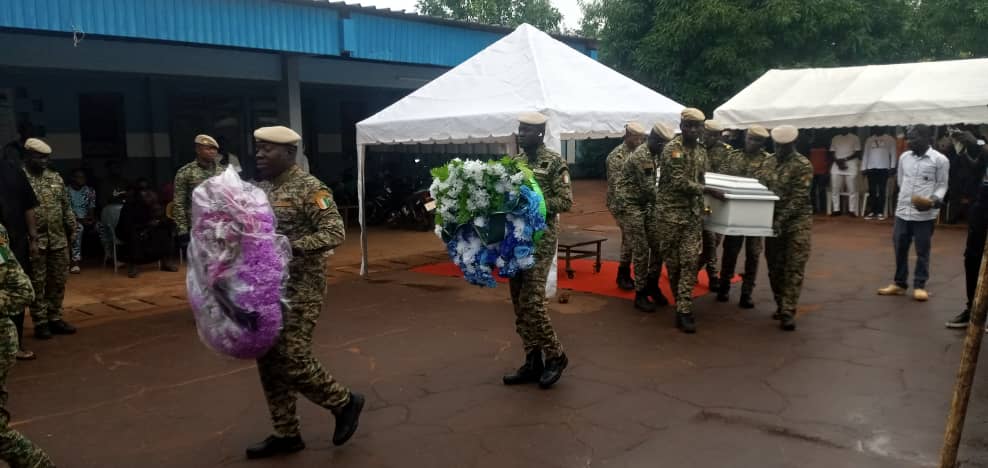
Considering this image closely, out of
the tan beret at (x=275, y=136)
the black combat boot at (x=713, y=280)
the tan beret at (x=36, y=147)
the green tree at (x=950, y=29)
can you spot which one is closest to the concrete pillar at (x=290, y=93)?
the tan beret at (x=36, y=147)

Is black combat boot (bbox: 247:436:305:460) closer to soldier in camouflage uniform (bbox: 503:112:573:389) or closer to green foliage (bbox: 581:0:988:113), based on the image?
soldier in camouflage uniform (bbox: 503:112:573:389)

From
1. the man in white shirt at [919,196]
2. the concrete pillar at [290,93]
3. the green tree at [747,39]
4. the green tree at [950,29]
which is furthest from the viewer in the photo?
the green tree at [950,29]

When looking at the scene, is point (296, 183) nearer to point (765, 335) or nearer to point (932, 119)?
point (765, 335)

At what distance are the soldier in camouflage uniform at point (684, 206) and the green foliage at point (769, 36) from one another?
13284 mm

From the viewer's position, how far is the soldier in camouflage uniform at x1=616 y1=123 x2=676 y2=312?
6.83 meters

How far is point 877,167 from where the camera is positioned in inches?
569

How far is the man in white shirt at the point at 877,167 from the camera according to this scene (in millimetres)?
14219

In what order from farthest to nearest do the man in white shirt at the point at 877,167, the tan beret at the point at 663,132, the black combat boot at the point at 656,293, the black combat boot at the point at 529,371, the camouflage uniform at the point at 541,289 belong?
the man in white shirt at the point at 877,167 < the black combat boot at the point at 656,293 < the tan beret at the point at 663,132 < the black combat boot at the point at 529,371 < the camouflage uniform at the point at 541,289

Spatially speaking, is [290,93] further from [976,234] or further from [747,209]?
[976,234]

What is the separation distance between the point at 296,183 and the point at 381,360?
2255 millimetres

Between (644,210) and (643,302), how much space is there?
923 millimetres

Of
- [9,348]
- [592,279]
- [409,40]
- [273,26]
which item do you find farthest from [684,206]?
[409,40]

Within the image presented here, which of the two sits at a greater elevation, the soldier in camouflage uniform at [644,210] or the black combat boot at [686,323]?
the soldier in camouflage uniform at [644,210]

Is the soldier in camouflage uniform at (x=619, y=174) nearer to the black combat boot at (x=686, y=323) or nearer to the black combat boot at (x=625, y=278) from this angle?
the black combat boot at (x=625, y=278)
